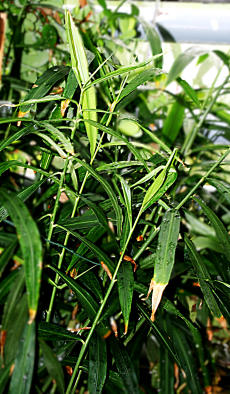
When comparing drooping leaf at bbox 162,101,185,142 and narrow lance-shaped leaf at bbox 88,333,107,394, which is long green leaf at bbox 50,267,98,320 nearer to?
narrow lance-shaped leaf at bbox 88,333,107,394

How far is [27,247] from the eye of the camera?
1.17ft

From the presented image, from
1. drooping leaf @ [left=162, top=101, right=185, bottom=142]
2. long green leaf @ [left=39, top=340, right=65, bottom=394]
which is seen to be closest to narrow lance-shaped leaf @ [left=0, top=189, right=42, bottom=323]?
long green leaf @ [left=39, top=340, right=65, bottom=394]

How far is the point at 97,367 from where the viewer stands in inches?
19.9

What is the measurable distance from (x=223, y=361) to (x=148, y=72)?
116 cm

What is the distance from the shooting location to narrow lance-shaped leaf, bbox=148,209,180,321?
1.47ft

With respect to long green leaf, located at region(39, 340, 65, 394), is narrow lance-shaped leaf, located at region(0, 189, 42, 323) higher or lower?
higher

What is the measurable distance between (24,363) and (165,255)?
0.66 ft

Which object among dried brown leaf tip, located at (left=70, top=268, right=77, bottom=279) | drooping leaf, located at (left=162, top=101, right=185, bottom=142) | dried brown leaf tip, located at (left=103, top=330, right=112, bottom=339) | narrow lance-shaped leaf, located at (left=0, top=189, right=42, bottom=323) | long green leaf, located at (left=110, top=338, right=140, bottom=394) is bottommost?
long green leaf, located at (left=110, top=338, right=140, bottom=394)

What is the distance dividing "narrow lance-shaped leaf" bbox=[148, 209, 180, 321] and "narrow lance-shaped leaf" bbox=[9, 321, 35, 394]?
5.8 inches

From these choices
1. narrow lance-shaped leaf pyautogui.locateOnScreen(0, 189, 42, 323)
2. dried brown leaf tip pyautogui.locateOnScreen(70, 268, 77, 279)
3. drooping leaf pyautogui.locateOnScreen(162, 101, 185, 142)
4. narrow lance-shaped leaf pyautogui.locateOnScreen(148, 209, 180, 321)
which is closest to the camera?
narrow lance-shaped leaf pyautogui.locateOnScreen(0, 189, 42, 323)

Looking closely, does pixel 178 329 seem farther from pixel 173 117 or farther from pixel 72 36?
pixel 173 117

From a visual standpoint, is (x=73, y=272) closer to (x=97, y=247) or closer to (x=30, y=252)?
(x=97, y=247)

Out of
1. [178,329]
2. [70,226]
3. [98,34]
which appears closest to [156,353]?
[178,329]

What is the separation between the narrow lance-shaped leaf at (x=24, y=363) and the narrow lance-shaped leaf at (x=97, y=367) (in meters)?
0.11
